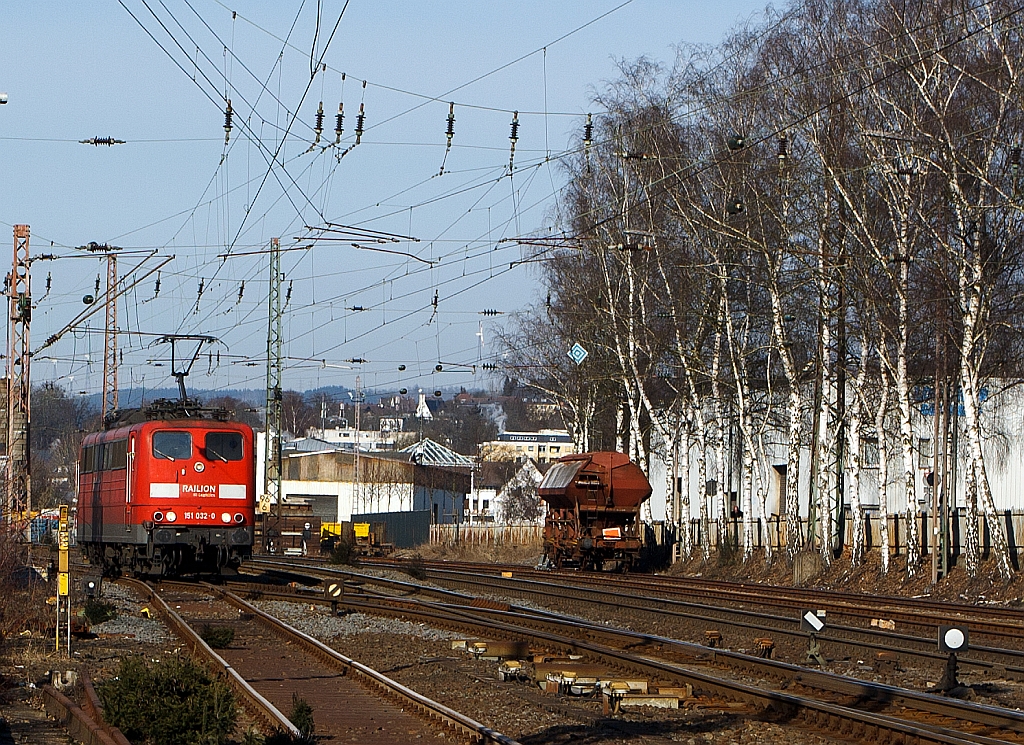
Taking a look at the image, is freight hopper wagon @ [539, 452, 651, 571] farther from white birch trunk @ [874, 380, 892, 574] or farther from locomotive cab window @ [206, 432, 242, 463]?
locomotive cab window @ [206, 432, 242, 463]

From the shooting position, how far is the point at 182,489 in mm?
26500

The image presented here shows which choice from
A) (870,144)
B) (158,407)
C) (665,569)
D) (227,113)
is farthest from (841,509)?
(227,113)

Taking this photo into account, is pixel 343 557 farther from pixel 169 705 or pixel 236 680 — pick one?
pixel 169 705

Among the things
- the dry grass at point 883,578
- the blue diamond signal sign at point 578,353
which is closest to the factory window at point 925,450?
the dry grass at point 883,578

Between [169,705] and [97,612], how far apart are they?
10.3m

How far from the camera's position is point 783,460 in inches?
1889

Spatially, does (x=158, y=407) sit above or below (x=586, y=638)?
above

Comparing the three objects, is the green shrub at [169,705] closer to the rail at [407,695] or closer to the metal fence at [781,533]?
the rail at [407,695]

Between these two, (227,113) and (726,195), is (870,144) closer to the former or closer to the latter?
(726,195)

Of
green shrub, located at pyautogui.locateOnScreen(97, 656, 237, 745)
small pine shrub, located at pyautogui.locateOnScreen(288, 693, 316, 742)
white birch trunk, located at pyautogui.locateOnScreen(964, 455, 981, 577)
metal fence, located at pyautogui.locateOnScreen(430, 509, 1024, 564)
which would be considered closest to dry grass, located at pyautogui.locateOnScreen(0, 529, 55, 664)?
green shrub, located at pyautogui.locateOnScreen(97, 656, 237, 745)

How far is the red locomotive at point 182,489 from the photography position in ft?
86.5

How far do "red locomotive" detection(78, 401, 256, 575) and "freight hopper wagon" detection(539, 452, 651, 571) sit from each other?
36.5ft

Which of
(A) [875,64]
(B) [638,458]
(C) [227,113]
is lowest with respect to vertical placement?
(B) [638,458]

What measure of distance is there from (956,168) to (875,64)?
9.73 ft
